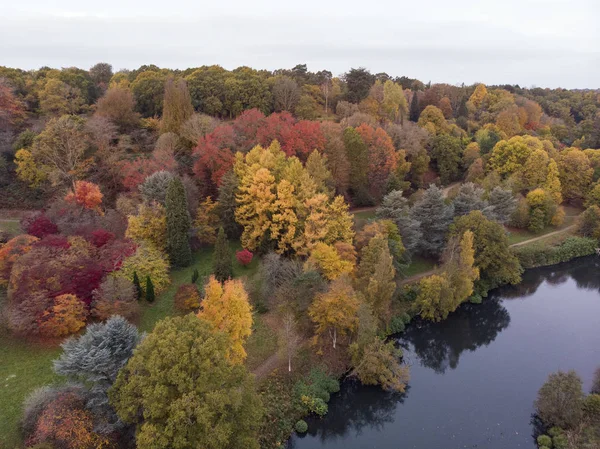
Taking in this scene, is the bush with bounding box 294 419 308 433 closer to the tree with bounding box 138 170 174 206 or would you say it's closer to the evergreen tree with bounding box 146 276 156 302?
the evergreen tree with bounding box 146 276 156 302

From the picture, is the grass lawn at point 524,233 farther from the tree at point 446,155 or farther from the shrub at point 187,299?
the shrub at point 187,299

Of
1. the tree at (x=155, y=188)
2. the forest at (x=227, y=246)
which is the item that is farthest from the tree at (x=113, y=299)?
the tree at (x=155, y=188)

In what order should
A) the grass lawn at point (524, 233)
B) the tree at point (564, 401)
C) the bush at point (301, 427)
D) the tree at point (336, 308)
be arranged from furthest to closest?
1. the grass lawn at point (524, 233)
2. the tree at point (336, 308)
3. the bush at point (301, 427)
4. the tree at point (564, 401)

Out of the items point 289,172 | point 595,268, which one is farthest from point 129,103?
point 595,268

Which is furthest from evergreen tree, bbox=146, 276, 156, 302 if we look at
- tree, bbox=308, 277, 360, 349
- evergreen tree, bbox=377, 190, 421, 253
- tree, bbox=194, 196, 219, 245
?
evergreen tree, bbox=377, 190, 421, 253

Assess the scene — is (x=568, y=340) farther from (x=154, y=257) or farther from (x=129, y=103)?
(x=129, y=103)

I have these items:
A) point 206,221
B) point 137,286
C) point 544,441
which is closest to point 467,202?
point 544,441
